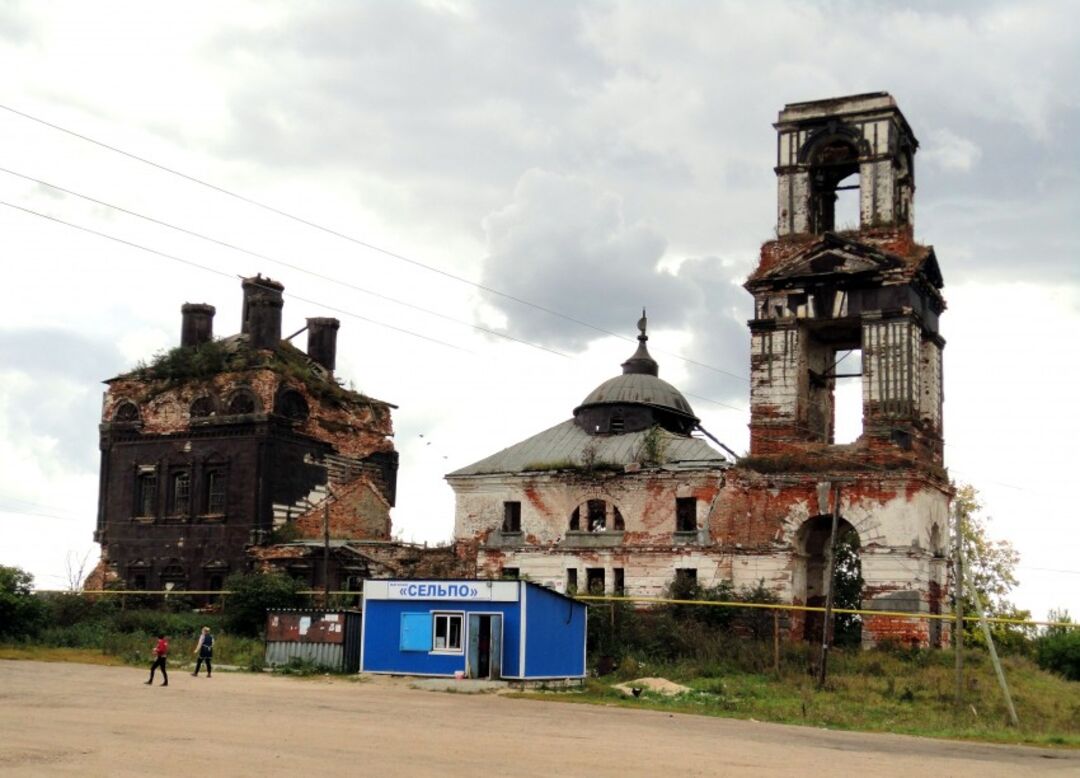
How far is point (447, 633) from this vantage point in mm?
32750

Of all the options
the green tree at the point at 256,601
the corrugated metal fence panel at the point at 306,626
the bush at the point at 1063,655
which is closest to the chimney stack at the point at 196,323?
the green tree at the point at 256,601

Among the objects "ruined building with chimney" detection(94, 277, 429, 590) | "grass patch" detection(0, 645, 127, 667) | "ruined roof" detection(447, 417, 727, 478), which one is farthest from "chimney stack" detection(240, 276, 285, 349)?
"grass patch" detection(0, 645, 127, 667)

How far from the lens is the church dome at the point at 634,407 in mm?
47531

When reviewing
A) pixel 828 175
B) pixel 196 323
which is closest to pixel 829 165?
pixel 828 175

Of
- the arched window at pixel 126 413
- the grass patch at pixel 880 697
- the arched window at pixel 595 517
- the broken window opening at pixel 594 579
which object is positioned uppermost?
the arched window at pixel 126 413

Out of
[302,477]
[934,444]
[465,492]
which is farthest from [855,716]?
[302,477]

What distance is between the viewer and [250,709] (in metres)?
23.6

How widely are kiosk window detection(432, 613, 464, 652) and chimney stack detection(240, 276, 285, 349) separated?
20.9 metres

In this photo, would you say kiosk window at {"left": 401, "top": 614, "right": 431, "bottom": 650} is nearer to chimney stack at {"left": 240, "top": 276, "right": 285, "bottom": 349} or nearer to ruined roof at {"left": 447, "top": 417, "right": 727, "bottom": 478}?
ruined roof at {"left": 447, "top": 417, "right": 727, "bottom": 478}

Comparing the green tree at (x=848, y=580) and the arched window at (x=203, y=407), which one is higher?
the arched window at (x=203, y=407)

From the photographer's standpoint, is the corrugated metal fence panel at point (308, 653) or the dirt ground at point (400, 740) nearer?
the dirt ground at point (400, 740)

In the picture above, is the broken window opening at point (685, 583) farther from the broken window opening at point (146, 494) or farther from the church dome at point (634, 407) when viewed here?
the broken window opening at point (146, 494)

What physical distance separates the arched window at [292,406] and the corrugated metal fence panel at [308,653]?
15.3m

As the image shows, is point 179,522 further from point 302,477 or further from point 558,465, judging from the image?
point 558,465
